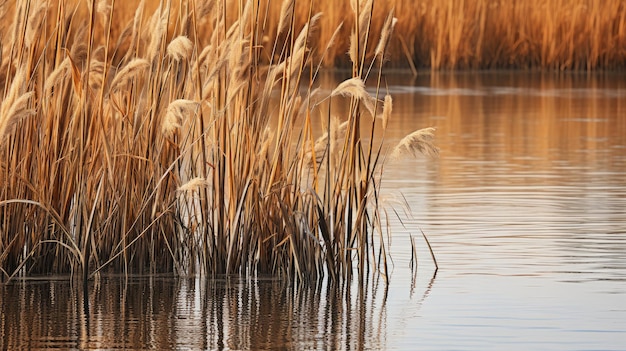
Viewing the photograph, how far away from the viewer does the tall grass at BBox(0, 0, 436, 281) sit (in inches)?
200

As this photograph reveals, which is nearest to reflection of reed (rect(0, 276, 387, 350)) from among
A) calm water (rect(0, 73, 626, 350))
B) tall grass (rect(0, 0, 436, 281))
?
calm water (rect(0, 73, 626, 350))

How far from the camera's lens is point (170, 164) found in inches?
208

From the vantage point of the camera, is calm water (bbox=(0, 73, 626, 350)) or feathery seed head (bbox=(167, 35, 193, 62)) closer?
calm water (bbox=(0, 73, 626, 350))

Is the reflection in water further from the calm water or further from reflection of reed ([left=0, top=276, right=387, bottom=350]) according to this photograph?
reflection of reed ([left=0, top=276, right=387, bottom=350])

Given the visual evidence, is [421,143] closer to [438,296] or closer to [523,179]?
[438,296]

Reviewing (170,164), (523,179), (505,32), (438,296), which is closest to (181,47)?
(170,164)

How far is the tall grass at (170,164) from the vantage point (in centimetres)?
507

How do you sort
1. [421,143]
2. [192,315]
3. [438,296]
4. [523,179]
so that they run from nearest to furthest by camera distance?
[192,315], [421,143], [438,296], [523,179]

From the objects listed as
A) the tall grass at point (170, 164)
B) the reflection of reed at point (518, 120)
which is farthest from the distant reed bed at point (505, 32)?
the tall grass at point (170, 164)

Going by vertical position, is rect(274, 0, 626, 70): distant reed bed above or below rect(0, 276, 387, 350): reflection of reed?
above

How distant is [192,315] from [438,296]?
0.83 m

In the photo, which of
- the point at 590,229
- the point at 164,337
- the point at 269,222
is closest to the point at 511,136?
the point at 590,229

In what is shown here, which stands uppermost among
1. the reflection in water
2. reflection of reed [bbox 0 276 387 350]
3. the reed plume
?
the reed plume

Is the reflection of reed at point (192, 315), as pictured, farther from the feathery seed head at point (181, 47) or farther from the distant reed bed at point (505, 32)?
the distant reed bed at point (505, 32)
